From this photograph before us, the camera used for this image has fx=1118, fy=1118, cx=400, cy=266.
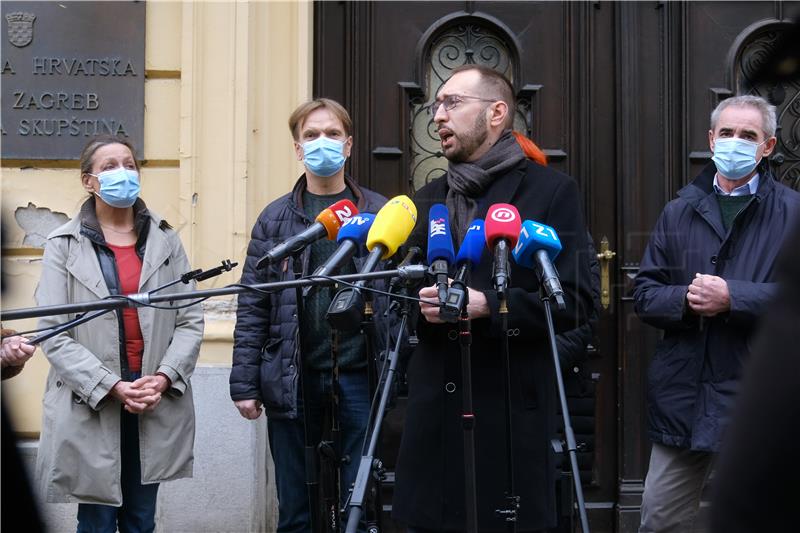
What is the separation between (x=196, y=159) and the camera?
5812 mm

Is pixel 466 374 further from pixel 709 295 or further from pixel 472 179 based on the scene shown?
pixel 709 295

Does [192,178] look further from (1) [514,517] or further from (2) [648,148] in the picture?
(1) [514,517]

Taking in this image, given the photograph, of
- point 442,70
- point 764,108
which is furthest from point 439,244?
point 442,70

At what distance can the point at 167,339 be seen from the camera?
475 centimetres

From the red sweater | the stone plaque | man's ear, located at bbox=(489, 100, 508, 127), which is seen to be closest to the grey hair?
man's ear, located at bbox=(489, 100, 508, 127)

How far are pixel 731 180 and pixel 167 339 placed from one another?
96.1 inches

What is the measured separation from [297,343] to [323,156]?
811 millimetres

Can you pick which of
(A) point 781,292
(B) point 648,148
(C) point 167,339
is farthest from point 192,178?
(A) point 781,292

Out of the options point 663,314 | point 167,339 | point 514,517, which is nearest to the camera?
point 514,517

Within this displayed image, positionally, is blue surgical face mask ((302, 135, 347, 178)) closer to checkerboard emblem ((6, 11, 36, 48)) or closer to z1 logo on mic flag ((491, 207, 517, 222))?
z1 logo on mic flag ((491, 207, 517, 222))

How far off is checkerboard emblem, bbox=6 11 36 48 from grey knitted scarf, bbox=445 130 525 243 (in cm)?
308

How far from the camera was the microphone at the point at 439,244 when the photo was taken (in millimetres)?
3127

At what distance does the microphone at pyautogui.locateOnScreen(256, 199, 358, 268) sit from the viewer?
3219 millimetres

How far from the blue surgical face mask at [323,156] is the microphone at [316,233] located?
111cm
